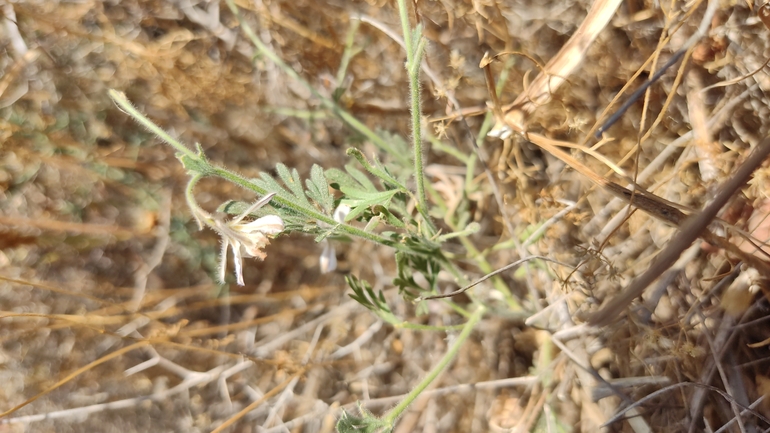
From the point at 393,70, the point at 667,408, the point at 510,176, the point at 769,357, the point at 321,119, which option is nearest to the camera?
the point at 769,357

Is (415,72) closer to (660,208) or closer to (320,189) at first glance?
(320,189)

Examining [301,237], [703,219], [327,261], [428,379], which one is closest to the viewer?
[703,219]

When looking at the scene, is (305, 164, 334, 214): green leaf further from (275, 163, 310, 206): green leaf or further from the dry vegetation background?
the dry vegetation background

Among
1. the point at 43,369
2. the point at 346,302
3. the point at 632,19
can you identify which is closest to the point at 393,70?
the point at 632,19

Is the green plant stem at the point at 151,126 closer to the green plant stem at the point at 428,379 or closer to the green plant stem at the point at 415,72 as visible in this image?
the green plant stem at the point at 415,72

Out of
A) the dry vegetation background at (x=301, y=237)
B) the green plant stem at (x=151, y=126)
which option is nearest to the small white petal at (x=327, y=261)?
the dry vegetation background at (x=301, y=237)

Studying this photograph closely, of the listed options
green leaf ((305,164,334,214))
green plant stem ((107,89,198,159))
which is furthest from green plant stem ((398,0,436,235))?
green plant stem ((107,89,198,159))

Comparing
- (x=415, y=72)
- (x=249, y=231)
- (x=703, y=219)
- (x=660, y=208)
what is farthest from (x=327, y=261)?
(x=703, y=219)

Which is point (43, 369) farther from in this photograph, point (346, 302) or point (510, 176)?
point (510, 176)
